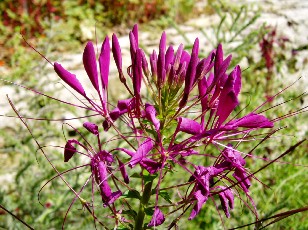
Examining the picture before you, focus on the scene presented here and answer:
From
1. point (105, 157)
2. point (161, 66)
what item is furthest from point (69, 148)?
point (161, 66)

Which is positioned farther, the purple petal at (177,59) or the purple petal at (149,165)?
the purple petal at (177,59)

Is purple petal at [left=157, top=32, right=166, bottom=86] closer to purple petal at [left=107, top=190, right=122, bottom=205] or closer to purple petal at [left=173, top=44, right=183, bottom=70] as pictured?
purple petal at [left=173, top=44, right=183, bottom=70]

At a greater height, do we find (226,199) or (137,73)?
(137,73)

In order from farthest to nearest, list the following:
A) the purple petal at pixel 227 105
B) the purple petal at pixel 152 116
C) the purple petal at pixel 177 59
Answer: the purple petal at pixel 177 59, the purple petal at pixel 152 116, the purple petal at pixel 227 105

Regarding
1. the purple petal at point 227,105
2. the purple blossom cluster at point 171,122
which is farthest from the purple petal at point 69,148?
the purple petal at point 227,105

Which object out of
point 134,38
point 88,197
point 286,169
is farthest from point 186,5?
point 134,38

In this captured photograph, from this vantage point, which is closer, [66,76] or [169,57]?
[66,76]

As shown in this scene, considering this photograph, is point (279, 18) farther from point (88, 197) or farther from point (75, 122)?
point (88, 197)

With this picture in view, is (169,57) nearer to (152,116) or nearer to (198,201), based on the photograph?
(152,116)

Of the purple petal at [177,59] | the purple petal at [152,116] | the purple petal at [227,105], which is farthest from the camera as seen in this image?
the purple petal at [177,59]

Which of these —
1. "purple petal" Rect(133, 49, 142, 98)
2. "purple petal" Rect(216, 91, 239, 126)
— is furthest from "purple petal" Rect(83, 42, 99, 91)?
"purple petal" Rect(216, 91, 239, 126)

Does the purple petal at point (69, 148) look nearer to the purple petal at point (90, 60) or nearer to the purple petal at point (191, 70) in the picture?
the purple petal at point (90, 60)
